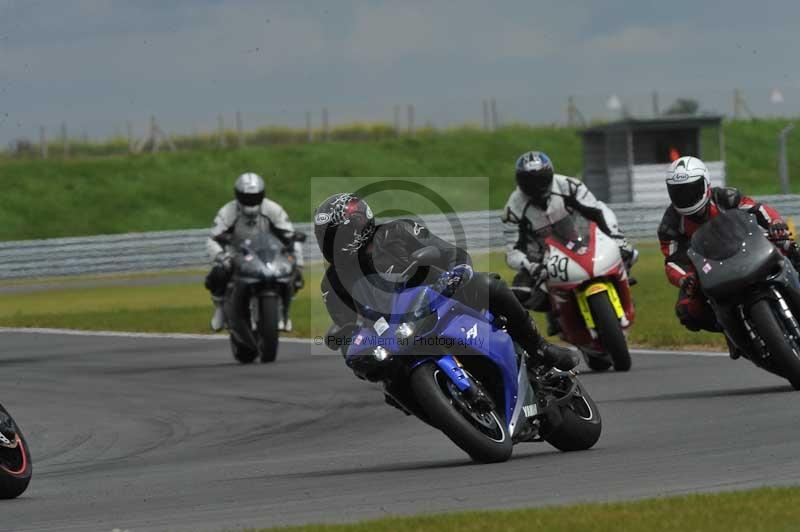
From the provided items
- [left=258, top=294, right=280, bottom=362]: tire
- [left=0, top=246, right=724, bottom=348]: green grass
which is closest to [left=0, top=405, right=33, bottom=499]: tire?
[left=258, top=294, right=280, bottom=362]: tire

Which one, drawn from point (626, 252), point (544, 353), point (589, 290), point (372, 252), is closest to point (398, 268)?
point (372, 252)

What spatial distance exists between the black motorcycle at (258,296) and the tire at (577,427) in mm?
7658

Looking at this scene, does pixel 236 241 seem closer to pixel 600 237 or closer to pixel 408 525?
pixel 600 237

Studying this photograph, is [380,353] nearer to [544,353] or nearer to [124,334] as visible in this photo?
[544,353]

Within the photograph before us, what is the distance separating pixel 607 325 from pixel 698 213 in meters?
2.34

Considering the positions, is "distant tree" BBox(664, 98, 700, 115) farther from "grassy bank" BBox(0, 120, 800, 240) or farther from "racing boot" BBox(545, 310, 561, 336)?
"racing boot" BBox(545, 310, 561, 336)

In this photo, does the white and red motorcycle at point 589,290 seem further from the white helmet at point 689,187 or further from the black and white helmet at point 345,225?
the black and white helmet at point 345,225

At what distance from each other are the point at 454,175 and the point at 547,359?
48.7m

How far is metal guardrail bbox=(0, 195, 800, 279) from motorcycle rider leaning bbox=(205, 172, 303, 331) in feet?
34.6

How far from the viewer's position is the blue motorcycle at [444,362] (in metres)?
8.28

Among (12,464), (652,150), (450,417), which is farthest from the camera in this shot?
(652,150)

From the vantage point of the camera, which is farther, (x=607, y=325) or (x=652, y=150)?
(x=652, y=150)

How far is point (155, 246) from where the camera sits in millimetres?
30422

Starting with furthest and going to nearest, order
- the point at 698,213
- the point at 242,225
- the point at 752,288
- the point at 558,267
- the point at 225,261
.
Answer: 1. the point at 242,225
2. the point at 225,261
3. the point at 558,267
4. the point at 698,213
5. the point at 752,288
